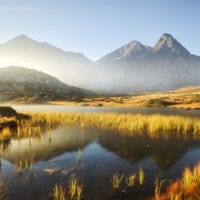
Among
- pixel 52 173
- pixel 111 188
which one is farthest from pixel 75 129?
pixel 111 188

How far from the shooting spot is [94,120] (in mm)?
42219

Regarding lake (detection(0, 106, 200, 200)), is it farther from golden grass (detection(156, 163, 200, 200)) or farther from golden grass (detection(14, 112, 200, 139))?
golden grass (detection(14, 112, 200, 139))

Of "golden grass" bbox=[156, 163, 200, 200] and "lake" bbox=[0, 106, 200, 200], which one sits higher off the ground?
"golden grass" bbox=[156, 163, 200, 200]

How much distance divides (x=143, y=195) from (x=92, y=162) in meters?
6.95

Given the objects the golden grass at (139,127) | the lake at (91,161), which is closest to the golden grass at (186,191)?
the lake at (91,161)

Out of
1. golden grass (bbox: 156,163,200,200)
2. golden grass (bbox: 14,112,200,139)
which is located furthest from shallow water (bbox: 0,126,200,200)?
golden grass (bbox: 14,112,200,139)

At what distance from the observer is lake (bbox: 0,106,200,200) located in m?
13.4

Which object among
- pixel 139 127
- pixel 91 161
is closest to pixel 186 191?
pixel 91 161

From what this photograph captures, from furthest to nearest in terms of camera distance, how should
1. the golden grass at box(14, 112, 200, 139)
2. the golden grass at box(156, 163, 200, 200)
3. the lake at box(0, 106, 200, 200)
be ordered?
the golden grass at box(14, 112, 200, 139) → the lake at box(0, 106, 200, 200) → the golden grass at box(156, 163, 200, 200)

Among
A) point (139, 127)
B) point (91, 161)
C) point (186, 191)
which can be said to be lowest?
point (91, 161)

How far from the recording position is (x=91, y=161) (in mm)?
19359

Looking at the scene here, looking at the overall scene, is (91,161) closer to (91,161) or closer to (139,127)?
(91,161)

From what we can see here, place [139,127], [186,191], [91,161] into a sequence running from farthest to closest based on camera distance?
[139,127], [91,161], [186,191]

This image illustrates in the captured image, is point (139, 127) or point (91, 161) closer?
point (91, 161)
